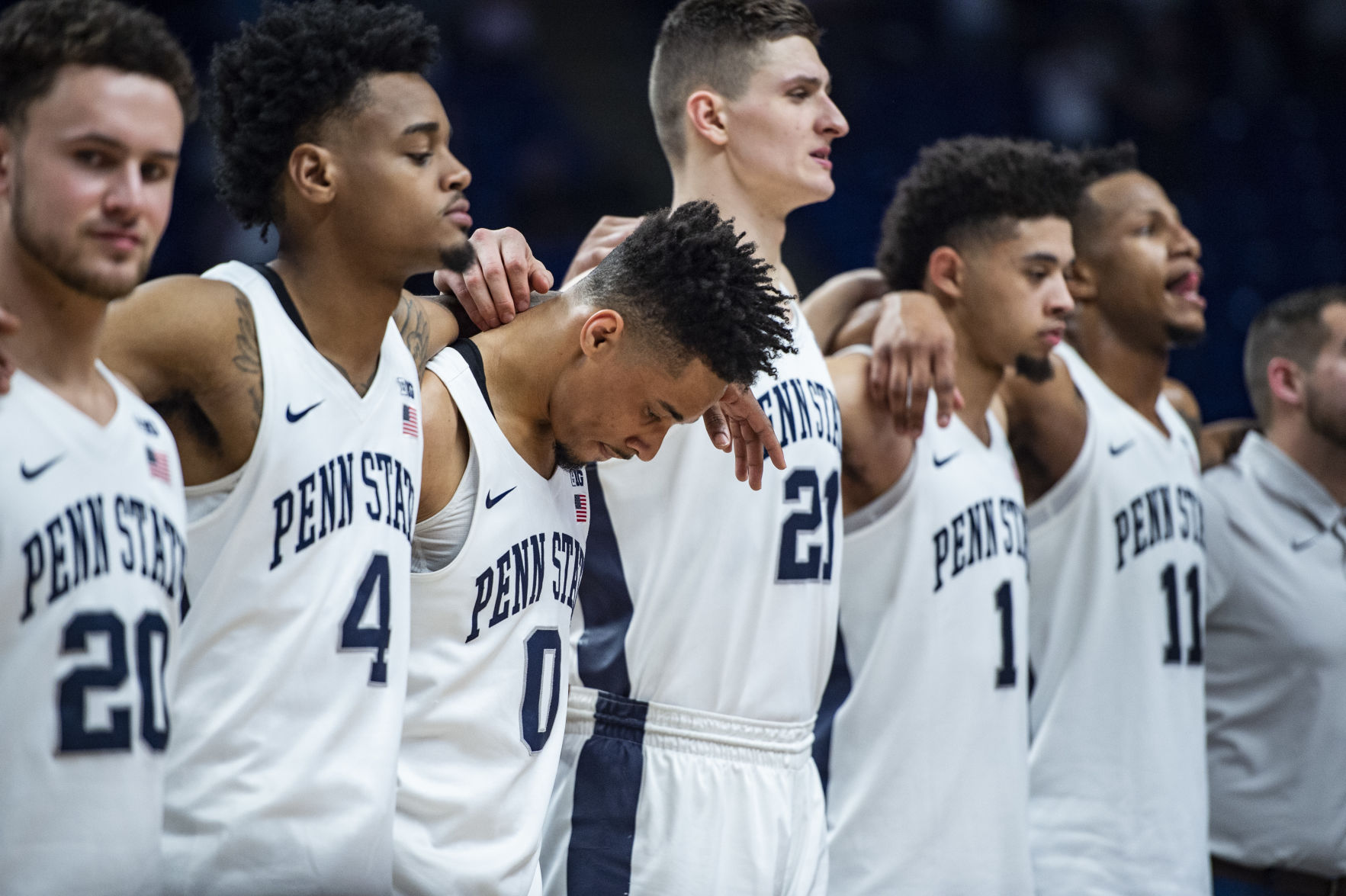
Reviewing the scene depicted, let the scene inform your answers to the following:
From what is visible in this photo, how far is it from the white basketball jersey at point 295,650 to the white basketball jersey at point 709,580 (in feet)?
2.60

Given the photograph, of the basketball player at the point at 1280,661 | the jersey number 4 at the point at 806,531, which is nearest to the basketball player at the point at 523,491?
the jersey number 4 at the point at 806,531

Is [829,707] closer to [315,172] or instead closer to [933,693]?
[933,693]

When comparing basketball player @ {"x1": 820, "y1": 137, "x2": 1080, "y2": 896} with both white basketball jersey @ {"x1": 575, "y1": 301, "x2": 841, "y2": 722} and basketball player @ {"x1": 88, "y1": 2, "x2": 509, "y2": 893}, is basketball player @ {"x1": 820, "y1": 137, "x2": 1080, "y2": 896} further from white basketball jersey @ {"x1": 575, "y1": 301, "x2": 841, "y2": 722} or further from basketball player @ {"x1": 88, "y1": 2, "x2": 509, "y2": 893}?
basketball player @ {"x1": 88, "y1": 2, "x2": 509, "y2": 893}

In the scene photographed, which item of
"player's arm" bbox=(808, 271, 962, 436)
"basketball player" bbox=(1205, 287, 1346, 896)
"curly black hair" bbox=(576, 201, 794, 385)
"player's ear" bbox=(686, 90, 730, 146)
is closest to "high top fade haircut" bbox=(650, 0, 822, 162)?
"player's ear" bbox=(686, 90, 730, 146)

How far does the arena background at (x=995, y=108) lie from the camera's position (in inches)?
332

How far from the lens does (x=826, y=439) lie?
3271 millimetres

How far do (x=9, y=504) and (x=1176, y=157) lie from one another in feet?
27.2

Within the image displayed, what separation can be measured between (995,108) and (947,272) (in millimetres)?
5190

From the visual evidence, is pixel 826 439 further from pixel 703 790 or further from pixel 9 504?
pixel 9 504

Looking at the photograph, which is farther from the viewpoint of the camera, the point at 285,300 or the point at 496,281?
the point at 496,281

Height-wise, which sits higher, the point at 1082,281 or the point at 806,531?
the point at 1082,281

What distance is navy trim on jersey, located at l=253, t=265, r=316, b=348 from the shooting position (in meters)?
2.37

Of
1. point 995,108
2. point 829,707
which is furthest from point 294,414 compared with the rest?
point 995,108

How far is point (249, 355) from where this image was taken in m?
2.26
